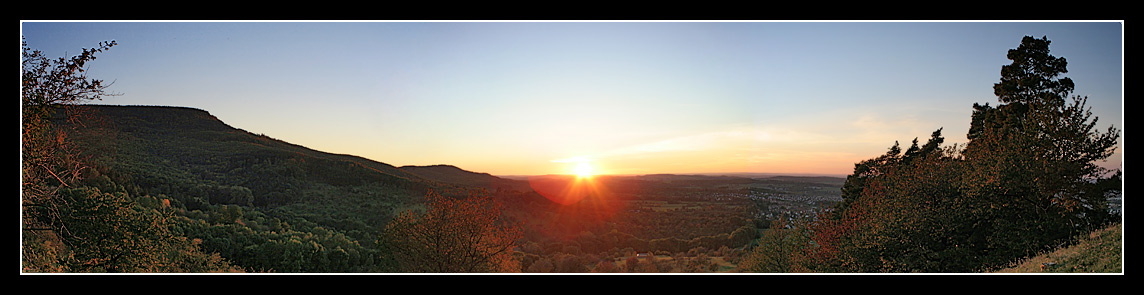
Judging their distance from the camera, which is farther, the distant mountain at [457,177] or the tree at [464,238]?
the distant mountain at [457,177]

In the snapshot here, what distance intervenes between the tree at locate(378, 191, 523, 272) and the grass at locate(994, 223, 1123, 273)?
14514 millimetres

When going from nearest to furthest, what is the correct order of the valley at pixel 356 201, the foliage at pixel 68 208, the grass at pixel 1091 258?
1. the grass at pixel 1091 258
2. the foliage at pixel 68 208
3. the valley at pixel 356 201

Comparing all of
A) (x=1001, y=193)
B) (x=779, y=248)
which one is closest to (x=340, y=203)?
(x=779, y=248)

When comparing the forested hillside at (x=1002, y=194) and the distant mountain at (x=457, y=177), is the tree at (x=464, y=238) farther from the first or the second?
the distant mountain at (x=457, y=177)

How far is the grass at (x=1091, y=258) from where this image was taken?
7.75 meters

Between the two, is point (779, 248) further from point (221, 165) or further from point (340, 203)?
point (221, 165)

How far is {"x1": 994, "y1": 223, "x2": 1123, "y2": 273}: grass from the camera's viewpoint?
305 inches

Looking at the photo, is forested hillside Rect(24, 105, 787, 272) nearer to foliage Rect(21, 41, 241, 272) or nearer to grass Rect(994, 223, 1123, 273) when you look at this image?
foliage Rect(21, 41, 241, 272)

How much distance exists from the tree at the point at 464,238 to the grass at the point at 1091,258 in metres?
14.5

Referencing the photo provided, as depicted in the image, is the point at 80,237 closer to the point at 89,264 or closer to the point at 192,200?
the point at 89,264

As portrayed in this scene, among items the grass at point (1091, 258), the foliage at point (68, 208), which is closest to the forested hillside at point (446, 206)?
the foliage at point (68, 208)
